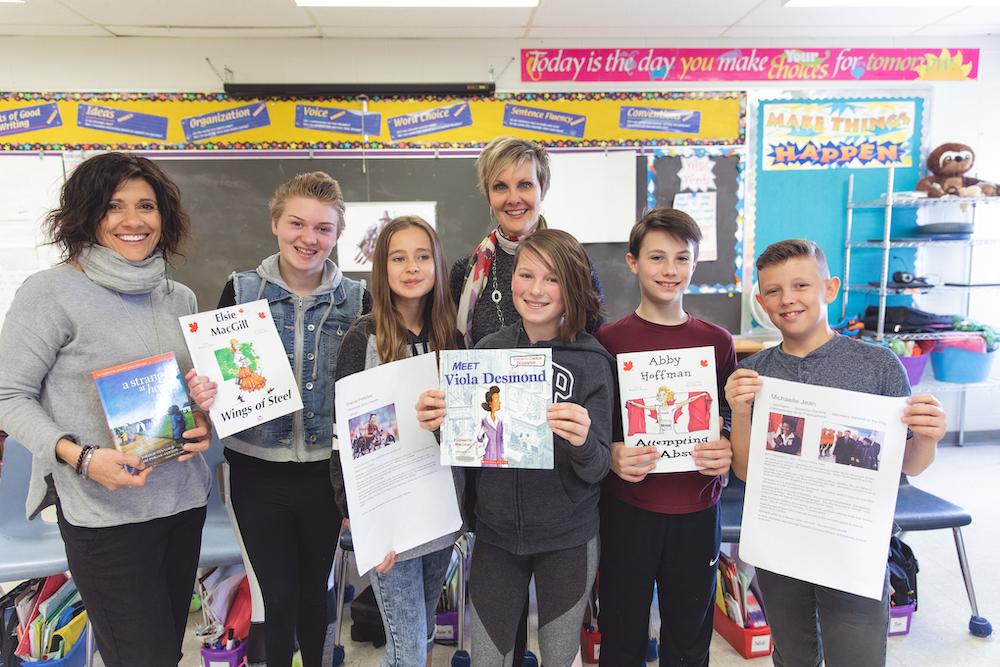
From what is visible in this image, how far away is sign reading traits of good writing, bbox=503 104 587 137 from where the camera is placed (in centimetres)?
419

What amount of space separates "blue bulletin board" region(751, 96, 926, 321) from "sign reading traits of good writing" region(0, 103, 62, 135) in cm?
497

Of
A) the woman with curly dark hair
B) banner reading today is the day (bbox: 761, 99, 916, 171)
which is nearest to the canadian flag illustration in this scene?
the woman with curly dark hair

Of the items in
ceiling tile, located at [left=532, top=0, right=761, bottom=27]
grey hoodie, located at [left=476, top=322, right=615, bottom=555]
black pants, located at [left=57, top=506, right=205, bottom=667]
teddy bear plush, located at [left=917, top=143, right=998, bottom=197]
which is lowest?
black pants, located at [left=57, top=506, right=205, bottom=667]

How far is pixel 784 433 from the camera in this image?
1.41m

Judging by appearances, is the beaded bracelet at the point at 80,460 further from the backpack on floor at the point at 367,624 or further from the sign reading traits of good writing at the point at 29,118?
the sign reading traits of good writing at the point at 29,118

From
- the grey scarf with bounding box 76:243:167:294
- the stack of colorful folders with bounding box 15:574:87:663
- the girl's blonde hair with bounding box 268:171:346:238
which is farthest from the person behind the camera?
the stack of colorful folders with bounding box 15:574:87:663

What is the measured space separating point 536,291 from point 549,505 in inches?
20.8

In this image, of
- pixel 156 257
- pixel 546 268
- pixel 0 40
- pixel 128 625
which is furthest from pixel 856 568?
pixel 0 40

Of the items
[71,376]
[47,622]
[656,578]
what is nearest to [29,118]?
[47,622]

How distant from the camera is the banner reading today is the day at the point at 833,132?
430cm

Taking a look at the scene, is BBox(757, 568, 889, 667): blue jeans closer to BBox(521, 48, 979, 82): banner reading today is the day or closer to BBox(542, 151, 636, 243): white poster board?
BBox(542, 151, 636, 243): white poster board

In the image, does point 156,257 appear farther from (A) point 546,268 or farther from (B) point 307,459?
(A) point 546,268

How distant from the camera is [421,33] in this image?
3.99 meters

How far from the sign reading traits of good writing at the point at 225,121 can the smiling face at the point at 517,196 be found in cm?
294
